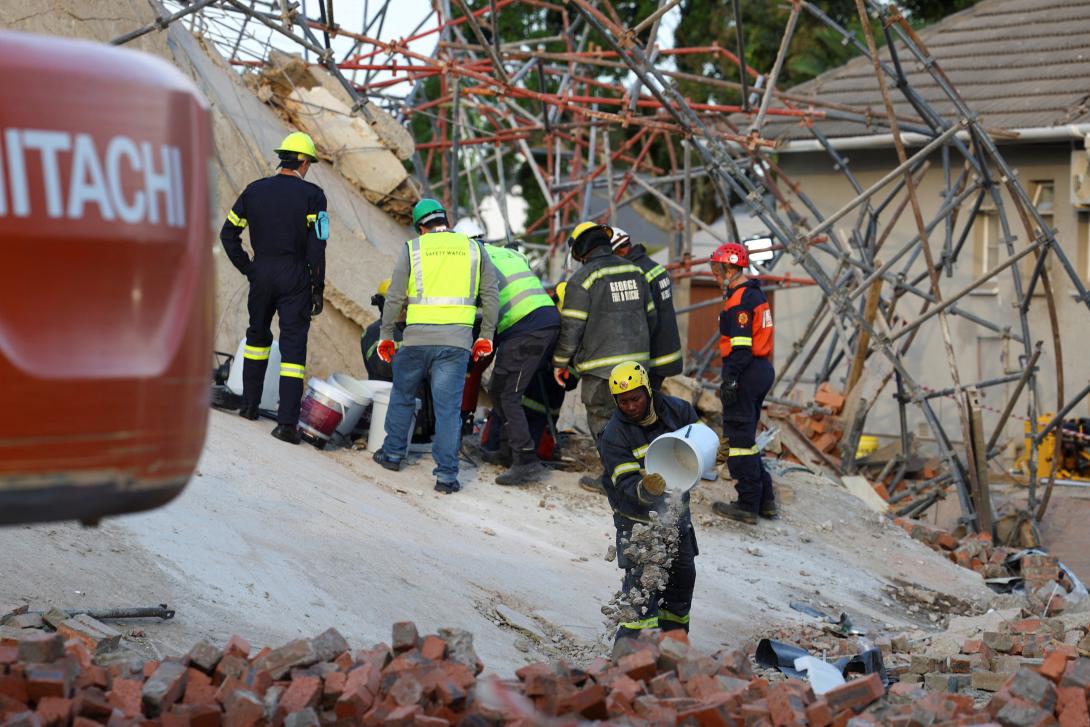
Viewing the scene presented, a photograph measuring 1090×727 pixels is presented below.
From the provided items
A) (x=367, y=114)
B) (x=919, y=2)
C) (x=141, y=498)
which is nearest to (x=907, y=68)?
(x=919, y=2)

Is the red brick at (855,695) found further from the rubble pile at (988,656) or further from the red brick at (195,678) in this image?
the red brick at (195,678)

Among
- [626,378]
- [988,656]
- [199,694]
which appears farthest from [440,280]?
[199,694]

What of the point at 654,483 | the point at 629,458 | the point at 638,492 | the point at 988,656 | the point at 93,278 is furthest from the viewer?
the point at 988,656

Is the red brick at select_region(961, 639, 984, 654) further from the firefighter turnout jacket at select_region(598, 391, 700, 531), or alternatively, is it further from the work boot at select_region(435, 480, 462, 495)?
the work boot at select_region(435, 480, 462, 495)

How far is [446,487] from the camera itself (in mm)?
9070

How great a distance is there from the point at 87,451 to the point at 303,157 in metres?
6.07

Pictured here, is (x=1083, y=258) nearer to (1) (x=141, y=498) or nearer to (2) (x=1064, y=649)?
(2) (x=1064, y=649)

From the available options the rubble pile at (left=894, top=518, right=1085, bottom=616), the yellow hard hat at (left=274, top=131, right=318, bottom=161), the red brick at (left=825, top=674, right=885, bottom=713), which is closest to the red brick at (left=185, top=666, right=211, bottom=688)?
the red brick at (left=825, top=674, right=885, bottom=713)

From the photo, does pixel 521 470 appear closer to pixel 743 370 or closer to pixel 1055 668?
pixel 743 370

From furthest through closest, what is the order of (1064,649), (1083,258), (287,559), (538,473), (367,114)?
(1083,258) → (367,114) → (538,473) → (287,559) → (1064,649)

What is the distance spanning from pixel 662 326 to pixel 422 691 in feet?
17.7

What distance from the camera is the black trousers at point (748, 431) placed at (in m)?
9.69

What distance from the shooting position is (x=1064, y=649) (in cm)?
640

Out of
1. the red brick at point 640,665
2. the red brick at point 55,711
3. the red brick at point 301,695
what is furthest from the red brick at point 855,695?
the red brick at point 55,711
